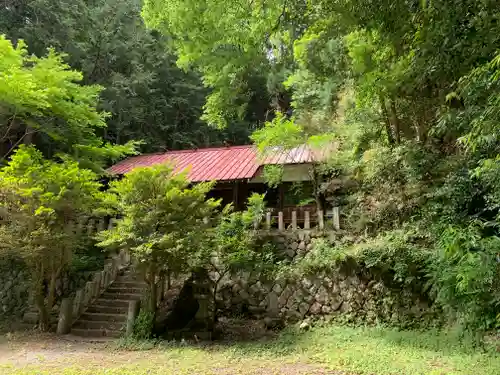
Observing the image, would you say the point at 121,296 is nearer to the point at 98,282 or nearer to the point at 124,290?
the point at 124,290

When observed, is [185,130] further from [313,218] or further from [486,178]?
[486,178]

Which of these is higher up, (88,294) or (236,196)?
(236,196)

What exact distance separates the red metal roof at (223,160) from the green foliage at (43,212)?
2.90 meters

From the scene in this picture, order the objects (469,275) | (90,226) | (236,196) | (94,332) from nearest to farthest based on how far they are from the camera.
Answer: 1. (469,275)
2. (94,332)
3. (90,226)
4. (236,196)

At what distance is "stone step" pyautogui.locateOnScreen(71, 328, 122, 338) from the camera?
8.98m

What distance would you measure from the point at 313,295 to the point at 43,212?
6.83m

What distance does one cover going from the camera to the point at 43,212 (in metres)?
8.89

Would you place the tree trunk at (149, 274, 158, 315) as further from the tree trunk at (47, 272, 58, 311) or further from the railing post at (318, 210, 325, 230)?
the railing post at (318, 210, 325, 230)

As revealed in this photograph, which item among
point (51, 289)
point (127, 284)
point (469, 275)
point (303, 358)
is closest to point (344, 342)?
point (303, 358)

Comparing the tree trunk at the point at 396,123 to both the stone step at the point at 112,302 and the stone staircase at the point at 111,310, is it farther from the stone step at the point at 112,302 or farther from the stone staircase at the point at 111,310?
the stone step at the point at 112,302

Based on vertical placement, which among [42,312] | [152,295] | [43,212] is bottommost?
[42,312]

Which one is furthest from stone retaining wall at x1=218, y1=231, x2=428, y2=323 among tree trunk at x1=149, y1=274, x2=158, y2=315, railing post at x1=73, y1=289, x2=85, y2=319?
railing post at x1=73, y1=289, x2=85, y2=319

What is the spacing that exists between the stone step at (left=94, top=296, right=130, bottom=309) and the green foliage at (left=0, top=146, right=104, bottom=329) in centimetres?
119

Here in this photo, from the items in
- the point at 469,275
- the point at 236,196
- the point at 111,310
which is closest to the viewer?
the point at 469,275
